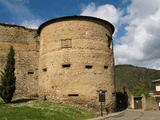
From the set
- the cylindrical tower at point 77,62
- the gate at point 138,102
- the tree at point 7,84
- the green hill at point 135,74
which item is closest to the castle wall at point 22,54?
the cylindrical tower at point 77,62

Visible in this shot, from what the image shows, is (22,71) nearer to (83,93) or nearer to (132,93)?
(83,93)

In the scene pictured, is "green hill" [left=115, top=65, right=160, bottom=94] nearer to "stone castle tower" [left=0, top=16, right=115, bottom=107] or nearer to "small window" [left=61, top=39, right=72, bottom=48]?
"stone castle tower" [left=0, top=16, right=115, bottom=107]

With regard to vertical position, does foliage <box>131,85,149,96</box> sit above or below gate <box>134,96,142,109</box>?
above

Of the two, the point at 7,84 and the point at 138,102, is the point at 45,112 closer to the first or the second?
the point at 7,84

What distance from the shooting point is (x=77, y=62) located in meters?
23.5

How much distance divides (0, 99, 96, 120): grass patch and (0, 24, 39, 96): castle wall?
18.6 feet

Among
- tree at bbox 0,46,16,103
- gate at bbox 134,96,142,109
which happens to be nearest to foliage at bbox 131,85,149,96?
gate at bbox 134,96,142,109

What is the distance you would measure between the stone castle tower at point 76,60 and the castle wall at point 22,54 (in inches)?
65.7

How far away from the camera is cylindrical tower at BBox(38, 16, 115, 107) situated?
75.7 ft

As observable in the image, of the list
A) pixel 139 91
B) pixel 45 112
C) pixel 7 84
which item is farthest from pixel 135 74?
pixel 45 112

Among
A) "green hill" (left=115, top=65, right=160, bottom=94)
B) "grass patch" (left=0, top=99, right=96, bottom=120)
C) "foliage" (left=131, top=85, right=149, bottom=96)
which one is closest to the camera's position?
"grass patch" (left=0, top=99, right=96, bottom=120)

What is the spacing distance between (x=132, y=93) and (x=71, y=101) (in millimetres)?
15016

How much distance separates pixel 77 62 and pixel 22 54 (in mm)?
7104

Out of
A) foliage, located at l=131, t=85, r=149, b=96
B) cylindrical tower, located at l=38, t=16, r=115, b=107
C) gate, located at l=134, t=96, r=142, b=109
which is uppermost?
cylindrical tower, located at l=38, t=16, r=115, b=107
